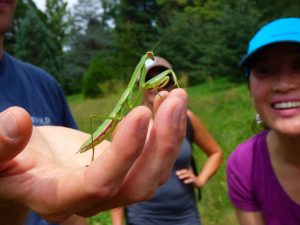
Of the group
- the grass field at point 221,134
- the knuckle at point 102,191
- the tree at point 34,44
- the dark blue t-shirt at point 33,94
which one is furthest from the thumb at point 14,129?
the tree at point 34,44

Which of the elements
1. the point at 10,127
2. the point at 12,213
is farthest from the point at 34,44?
the point at 10,127

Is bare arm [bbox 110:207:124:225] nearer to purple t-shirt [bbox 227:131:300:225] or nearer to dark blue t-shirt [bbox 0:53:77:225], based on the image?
dark blue t-shirt [bbox 0:53:77:225]

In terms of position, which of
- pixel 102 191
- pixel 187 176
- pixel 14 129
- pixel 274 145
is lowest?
pixel 187 176

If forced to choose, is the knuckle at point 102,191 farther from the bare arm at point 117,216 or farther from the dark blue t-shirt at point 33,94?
the bare arm at point 117,216

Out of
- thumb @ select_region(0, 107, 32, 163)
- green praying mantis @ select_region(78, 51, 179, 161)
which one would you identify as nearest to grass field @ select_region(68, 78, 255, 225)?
green praying mantis @ select_region(78, 51, 179, 161)

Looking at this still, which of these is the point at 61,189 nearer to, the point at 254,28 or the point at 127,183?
the point at 127,183

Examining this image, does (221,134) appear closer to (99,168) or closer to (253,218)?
(253,218)
